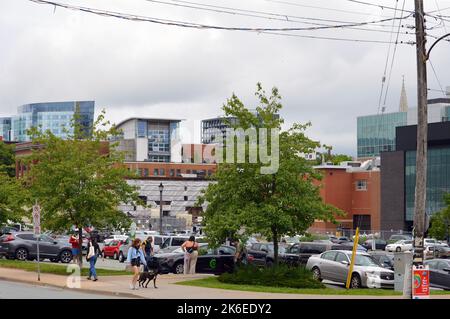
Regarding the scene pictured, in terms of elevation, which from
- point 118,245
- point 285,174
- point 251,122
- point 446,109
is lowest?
point 118,245

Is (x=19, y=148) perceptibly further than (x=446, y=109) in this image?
Yes

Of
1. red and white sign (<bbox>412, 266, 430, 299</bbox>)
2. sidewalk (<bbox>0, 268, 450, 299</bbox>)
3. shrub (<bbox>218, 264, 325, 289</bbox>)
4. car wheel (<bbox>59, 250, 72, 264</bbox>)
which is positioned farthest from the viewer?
car wheel (<bbox>59, 250, 72, 264</bbox>)

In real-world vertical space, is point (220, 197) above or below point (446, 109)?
below

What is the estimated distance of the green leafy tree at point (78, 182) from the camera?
3419cm

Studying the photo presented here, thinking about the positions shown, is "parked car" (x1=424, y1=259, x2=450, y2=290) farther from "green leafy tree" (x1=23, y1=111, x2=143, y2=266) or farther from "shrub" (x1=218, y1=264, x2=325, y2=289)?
"green leafy tree" (x1=23, y1=111, x2=143, y2=266)

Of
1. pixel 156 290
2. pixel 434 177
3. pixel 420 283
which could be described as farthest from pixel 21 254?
pixel 434 177

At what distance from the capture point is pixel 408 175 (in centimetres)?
10356

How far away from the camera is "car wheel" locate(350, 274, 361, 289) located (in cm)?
3278

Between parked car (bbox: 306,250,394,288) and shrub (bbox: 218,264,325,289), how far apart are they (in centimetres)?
320

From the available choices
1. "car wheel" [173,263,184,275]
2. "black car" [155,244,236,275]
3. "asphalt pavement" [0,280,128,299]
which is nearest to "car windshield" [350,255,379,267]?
"black car" [155,244,236,275]

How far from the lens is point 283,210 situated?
3052 centimetres
